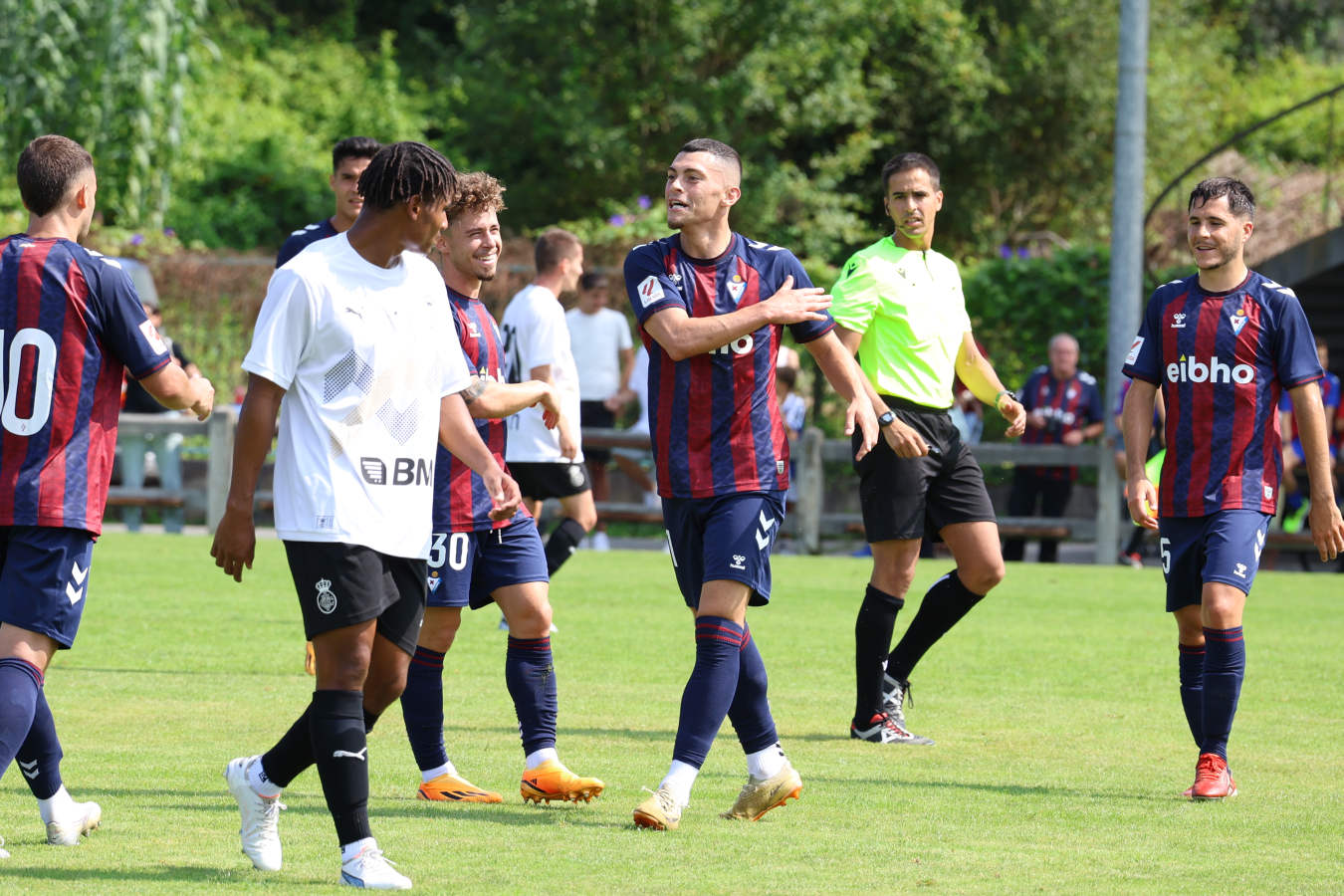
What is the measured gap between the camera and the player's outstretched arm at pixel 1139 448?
6.65m

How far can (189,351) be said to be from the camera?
21.2 m

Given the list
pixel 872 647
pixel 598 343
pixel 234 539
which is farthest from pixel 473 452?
pixel 598 343

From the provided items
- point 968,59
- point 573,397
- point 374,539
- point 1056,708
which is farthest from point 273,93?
point 374,539

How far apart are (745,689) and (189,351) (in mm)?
16510

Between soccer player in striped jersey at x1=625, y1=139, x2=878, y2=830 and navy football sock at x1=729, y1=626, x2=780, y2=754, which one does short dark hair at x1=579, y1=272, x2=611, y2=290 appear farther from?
navy football sock at x1=729, y1=626, x2=780, y2=754

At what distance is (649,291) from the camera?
588 centimetres

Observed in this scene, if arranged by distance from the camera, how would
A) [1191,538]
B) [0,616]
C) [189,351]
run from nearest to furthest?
[0,616], [1191,538], [189,351]

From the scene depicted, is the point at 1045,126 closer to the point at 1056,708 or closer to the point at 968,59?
the point at 968,59

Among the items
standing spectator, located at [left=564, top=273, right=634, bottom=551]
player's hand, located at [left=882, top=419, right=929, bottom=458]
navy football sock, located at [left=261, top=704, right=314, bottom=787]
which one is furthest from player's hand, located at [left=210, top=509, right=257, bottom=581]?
standing spectator, located at [left=564, top=273, right=634, bottom=551]

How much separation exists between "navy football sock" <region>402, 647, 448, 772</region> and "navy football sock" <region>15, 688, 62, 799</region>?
4.01ft

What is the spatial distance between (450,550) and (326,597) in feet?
4.89

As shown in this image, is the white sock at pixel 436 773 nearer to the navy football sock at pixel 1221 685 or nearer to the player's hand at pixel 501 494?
the player's hand at pixel 501 494

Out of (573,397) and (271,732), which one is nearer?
(271,732)

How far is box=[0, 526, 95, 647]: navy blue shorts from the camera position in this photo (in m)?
5.01
